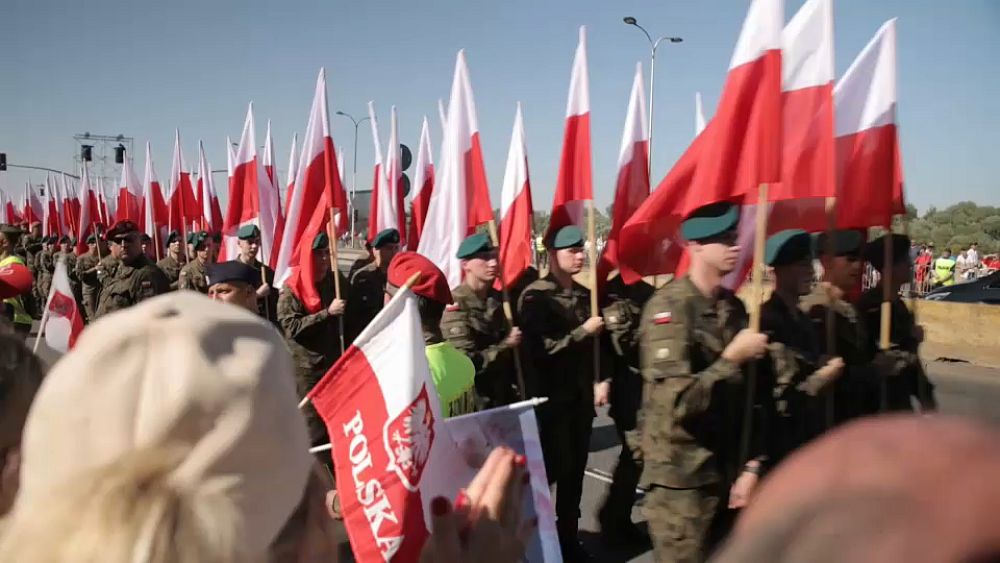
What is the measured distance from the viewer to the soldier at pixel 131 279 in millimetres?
7141

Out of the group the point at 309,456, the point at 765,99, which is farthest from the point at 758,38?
the point at 309,456

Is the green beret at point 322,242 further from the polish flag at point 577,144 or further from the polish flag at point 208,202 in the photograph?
the polish flag at point 208,202

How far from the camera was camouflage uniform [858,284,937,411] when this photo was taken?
13.6 feet

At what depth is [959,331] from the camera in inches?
467

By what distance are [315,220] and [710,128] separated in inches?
135

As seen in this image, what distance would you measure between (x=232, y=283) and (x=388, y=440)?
198cm

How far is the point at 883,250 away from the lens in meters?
4.25

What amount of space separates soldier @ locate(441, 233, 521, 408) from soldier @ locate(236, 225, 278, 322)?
328 centimetres

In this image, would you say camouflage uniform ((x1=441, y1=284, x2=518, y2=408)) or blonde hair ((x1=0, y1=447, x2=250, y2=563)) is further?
camouflage uniform ((x1=441, y1=284, x2=518, y2=408))

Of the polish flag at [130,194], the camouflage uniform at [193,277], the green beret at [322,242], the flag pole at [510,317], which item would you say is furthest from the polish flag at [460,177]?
the polish flag at [130,194]

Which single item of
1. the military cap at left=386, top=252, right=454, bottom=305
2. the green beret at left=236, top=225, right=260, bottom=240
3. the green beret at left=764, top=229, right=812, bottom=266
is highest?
the green beret at left=236, top=225, right=260, bottom=240

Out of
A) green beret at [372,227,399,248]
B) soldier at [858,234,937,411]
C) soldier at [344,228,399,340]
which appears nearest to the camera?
soldier at [858,234,937,411]

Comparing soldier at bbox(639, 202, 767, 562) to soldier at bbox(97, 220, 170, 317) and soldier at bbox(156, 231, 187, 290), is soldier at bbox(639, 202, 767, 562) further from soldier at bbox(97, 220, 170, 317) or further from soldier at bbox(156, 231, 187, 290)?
soldier at bbox(156, 231, 187, 290)

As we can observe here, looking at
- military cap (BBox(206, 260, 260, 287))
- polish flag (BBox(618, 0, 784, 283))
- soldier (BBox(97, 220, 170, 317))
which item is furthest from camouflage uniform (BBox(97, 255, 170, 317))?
polish flag (BBox(618, 0, 784, 283))
